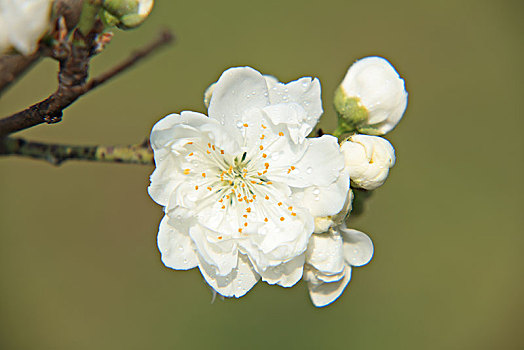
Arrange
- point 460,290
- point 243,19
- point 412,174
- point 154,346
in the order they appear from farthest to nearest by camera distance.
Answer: point 243,19, point 412,174, point 460,290, point 154,346

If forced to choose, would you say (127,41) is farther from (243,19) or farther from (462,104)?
(462,104)

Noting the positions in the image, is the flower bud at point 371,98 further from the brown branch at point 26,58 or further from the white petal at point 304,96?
the brown branch at point 26,58

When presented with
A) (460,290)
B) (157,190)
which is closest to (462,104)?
(460,290)

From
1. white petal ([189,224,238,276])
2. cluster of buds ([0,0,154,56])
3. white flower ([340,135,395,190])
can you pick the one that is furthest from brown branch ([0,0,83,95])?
white flower ([340,135,395,190])

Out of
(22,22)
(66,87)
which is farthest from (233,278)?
(22,22)

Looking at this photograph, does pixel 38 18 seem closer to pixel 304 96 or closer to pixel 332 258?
pixel 304 96

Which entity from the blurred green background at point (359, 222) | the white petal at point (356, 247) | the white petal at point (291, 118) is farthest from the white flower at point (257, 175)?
the blurred green background at point (359, 222)

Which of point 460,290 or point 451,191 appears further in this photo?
point 451,191
